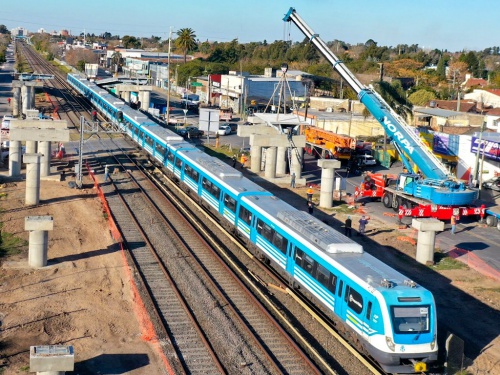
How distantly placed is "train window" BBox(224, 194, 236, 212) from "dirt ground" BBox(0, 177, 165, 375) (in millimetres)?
4636

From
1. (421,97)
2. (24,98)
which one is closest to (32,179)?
(24,98)

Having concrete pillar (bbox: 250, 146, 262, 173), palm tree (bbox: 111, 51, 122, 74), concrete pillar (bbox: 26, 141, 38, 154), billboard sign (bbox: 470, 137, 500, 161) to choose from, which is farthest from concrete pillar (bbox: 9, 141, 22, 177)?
palm tree (bbox: 111, 51, 122, 74)

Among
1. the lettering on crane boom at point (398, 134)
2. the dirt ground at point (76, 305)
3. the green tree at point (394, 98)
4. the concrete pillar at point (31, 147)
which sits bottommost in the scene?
the dirt ground at point (76, 305)

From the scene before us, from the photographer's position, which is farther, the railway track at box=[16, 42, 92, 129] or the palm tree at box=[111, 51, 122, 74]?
the palm tree at box=[111, 51, 122, 74]

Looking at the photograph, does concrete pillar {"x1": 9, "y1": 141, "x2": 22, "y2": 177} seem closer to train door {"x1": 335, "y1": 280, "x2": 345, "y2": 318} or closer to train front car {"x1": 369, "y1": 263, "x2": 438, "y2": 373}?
train door {"x1": 335, "y1": 280, "x2": 345, "y2": 318}

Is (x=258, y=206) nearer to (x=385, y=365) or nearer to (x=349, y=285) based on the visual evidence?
(x=349, y=285)

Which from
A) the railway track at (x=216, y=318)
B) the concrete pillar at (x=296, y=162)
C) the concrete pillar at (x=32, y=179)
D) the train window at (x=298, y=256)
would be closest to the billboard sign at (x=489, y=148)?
the concrete pillar at (x=296, y=162)

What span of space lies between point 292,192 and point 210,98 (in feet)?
176

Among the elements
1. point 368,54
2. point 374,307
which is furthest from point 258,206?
point 368,54

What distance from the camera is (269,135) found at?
127ft

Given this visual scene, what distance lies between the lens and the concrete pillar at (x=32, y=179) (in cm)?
2979

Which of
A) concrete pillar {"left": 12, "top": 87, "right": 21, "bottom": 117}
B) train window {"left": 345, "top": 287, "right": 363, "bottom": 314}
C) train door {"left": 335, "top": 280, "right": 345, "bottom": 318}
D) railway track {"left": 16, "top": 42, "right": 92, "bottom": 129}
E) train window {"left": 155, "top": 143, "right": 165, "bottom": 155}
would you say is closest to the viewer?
train window {"left": 345, "top": 287, "right": 363, "bottom": 314}

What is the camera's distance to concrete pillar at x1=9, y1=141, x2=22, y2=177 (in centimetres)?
3588

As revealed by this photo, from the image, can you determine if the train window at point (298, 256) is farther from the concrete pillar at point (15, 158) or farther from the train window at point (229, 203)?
the concrete pillar at point (15, 158)
